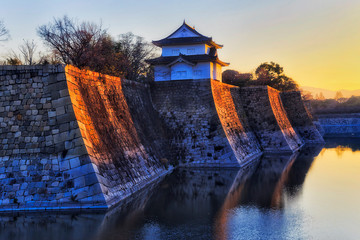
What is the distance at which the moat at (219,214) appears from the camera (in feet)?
28.6

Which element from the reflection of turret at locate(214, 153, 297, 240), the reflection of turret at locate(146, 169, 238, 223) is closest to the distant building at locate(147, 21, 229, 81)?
the reflection of turret at locate(214, 153, 297, 240)

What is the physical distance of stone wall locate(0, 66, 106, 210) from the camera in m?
10.1

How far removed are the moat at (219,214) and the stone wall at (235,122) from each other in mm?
4021

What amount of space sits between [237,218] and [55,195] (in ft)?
17.1

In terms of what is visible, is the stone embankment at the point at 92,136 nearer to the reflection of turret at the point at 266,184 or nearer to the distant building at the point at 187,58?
the reflection of turret at the point at 266,184

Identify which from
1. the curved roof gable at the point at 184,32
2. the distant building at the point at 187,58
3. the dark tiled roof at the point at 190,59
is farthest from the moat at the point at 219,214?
the curved roof gable at the point at 184,32

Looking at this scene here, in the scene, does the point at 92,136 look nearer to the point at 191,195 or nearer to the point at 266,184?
the point at 191,195

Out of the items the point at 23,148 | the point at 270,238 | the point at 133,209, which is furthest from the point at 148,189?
the point at 270,238

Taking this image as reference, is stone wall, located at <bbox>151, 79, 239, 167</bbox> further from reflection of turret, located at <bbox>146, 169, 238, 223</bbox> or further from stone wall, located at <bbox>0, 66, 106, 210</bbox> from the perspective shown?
stone wall, located at <bbox>0, 66, 106, 210</bbox>

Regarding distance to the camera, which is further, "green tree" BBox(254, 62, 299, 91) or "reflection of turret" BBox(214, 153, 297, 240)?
"green tree" BBox(254, 62, 299, 91)

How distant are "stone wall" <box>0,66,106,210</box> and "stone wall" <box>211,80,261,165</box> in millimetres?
11143

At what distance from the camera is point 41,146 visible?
10.7m

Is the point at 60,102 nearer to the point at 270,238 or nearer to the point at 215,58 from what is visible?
the point at 270,238

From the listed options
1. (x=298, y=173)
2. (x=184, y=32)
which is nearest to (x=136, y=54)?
(x=184, y=32)
